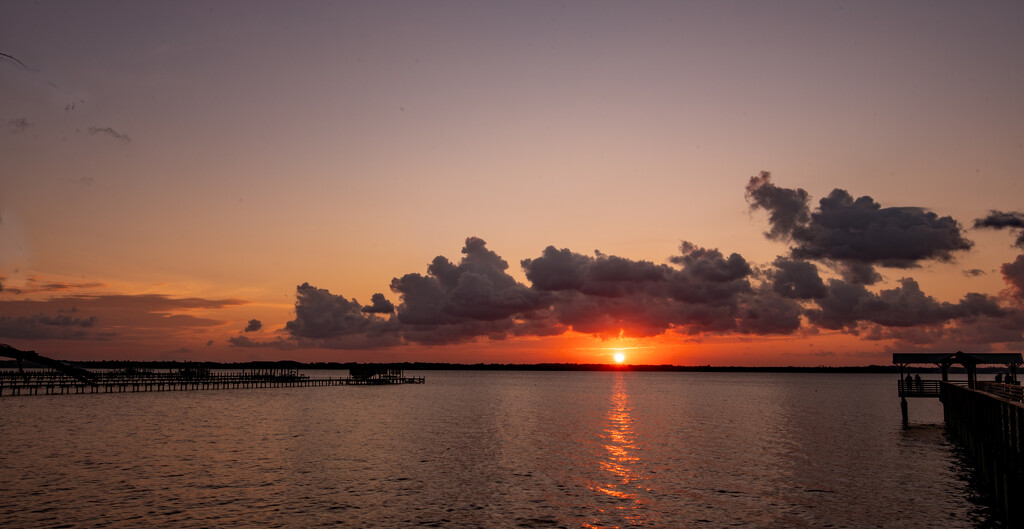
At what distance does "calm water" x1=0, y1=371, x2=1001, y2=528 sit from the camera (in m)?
31.2

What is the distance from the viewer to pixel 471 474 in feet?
139

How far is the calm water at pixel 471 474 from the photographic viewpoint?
31.2 metres

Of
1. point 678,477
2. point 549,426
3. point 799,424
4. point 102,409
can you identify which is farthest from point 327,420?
point 799,424

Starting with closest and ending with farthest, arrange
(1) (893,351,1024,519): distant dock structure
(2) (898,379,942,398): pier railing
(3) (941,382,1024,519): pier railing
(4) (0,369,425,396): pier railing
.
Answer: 1. (3) (941,382,1024,519): pier railing
2. (1) (893,351,1024,519): distant dock structure
3. (2) (898,379,942,398): pier railing
4. (4) (0,369,425,396): pier railing

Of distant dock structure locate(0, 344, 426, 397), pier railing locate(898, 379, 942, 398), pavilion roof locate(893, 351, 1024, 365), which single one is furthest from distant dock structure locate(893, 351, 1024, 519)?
distant dock structure locate(0, 344, 426, 397)

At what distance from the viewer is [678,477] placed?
138ft

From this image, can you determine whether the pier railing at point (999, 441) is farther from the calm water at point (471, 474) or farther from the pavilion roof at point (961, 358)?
the pavilion roof at point (961, 358)

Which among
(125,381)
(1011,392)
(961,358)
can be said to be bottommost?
(125,381)

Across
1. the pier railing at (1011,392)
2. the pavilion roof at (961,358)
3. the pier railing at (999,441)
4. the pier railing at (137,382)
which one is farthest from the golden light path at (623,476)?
the pier railing at (137,382)

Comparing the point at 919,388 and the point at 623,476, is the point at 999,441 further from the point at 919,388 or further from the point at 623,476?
the point at 919,388

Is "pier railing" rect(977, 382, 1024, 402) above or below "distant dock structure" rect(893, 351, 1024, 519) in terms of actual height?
above

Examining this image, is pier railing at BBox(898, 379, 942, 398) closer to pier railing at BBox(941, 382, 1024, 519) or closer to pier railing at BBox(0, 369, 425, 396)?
pier railing at BBox(941, 382, 1024, 519)

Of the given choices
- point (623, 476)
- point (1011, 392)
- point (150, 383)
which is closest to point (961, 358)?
point (1011, 392)

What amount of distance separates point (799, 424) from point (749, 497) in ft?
162
